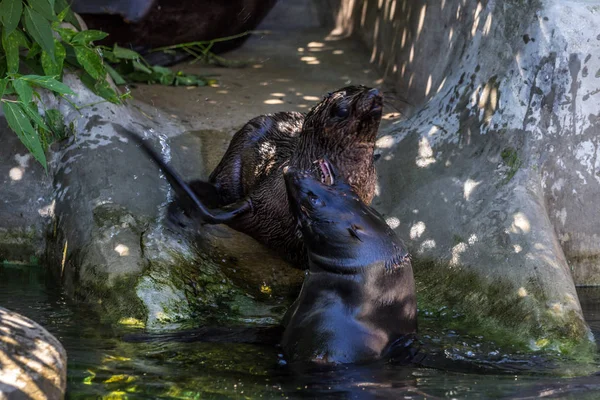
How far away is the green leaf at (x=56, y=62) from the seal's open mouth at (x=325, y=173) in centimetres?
170

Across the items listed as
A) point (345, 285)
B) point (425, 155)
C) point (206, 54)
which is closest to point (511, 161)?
point (425, 155)

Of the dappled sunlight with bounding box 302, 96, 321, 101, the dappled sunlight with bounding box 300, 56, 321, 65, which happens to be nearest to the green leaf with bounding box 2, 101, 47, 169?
the dappled sunlight with bounding box 302, 96, 321, 101

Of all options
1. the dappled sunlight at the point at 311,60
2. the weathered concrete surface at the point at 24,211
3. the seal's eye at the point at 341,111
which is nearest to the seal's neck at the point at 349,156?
the seal's eye at the point at 341,111

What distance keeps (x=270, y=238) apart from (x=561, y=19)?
6.85 ft

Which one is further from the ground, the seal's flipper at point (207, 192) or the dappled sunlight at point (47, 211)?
the seal's flipper at point (207, 192)

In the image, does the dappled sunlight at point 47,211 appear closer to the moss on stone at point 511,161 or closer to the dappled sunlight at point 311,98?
the dappled sunlight at point 311,98

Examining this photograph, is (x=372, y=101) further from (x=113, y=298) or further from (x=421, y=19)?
(x=421, y=19)

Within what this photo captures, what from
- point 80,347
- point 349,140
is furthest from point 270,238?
point 80,347

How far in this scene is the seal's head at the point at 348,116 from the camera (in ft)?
16.6

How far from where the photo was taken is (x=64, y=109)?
20.0ft

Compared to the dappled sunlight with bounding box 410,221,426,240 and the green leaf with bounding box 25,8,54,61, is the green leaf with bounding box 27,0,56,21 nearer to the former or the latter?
the green leaf with bounding box 25,8,54,61

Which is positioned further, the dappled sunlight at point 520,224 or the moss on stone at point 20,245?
the moss on stone at point 20,245

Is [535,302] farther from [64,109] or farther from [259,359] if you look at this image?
[64,109]

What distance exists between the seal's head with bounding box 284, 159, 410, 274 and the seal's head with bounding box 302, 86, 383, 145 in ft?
2.15
